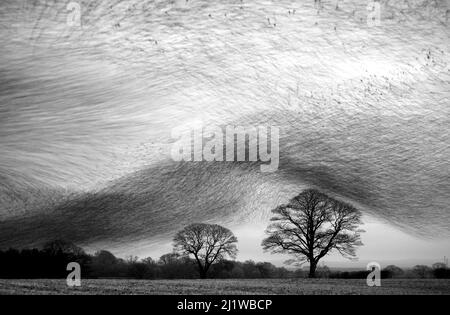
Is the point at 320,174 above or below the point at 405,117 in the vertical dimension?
below

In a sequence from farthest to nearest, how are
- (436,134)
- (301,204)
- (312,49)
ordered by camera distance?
1. (301,204)
2. (436,134)
3. (312,49)

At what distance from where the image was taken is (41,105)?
58.5 feet

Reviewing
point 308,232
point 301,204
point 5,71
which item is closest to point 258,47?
point 5,71

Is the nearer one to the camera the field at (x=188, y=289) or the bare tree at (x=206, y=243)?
the field at (x=188, y=289)

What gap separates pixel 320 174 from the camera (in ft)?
87.6

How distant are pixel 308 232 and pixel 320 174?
699 inches

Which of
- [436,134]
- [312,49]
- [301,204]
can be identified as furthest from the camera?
[301,204]

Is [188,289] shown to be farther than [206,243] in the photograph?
No

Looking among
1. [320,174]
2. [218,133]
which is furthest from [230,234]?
[218,133]

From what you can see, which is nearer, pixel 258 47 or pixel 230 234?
pixel 258 47

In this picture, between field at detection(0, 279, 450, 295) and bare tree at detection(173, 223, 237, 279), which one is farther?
bare tree at detection(173, 223, 237, 279)

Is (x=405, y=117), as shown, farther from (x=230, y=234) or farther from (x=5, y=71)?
(x=230, y=234)
